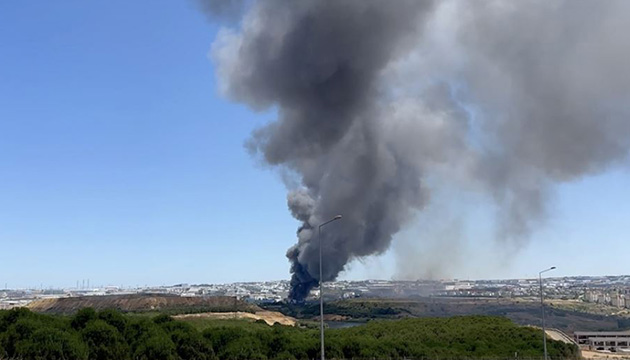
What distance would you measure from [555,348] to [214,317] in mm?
64080

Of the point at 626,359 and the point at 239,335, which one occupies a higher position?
the point at 239,335

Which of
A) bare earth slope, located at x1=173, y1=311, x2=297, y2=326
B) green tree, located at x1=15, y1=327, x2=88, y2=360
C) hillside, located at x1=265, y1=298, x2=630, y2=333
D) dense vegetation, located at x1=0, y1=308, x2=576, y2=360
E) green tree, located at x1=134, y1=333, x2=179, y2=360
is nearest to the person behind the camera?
green tree, located at x1=15, y1=327, x2=88, y2=360

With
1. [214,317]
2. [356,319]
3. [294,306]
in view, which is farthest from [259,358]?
[294,306]

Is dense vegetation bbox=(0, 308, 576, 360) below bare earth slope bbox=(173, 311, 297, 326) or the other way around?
the other way around

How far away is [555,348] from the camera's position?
2653 inches

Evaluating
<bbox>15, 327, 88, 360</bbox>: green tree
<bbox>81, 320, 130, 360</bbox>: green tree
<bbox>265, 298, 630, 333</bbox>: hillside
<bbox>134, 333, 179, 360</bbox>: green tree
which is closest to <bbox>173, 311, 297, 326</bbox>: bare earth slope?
<bbox>265, 298, 630, 333</bbox>: hillside

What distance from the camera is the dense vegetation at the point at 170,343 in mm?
43534

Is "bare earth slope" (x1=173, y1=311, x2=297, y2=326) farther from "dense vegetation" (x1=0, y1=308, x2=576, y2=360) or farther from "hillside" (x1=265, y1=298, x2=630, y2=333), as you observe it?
"dense vegetation" (x1=0, y1=308, x2=576, y2=360)

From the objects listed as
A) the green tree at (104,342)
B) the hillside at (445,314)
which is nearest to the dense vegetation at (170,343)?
the green tree at (104,342)

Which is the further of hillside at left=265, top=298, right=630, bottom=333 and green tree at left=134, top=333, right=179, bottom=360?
hillside at left=265, top=298, right=630, bottom=333

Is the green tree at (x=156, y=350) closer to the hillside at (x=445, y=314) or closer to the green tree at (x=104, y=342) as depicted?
the green tree at (x=104, y=342)

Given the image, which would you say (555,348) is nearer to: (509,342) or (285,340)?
(509,342)

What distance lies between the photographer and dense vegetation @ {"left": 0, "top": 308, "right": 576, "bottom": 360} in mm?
43534

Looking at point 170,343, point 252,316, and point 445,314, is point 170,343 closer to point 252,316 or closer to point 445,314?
point 252,316
